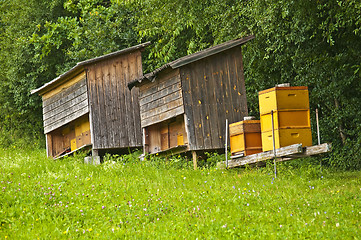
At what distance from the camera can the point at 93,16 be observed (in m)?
30.2

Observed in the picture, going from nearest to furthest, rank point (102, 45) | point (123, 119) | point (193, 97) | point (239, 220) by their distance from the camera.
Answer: point (239, 220)
point (193, 97)
point (123, 119)
point (102, 45)

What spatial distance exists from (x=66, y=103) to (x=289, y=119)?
41.3ft

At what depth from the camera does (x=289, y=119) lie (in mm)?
13867

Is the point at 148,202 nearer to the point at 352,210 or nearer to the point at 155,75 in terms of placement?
the point at 352,210

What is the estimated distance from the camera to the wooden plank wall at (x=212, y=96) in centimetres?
1777

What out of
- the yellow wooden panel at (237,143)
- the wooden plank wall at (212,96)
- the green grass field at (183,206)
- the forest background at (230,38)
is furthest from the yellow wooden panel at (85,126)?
the yellow wooden panel at (237,143)

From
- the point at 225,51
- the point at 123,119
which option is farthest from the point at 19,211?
the point at 123,119

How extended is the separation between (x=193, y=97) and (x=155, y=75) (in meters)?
1.91

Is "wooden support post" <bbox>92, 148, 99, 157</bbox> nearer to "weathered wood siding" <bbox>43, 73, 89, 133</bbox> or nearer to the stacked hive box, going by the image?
"weathered wood siding" <bbox>43, 73, 89, 133</bbox>

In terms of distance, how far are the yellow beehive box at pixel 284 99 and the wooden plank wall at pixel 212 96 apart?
402 cm

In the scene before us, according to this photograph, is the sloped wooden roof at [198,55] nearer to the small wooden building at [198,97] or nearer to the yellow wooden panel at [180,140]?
the small wooden building at [198,97]

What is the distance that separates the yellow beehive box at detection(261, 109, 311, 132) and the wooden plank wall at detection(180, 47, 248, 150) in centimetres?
394

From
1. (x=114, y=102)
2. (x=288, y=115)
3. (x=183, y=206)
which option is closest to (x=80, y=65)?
(x=114, y=102)

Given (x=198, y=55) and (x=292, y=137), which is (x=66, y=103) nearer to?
(x=198, y=55)
